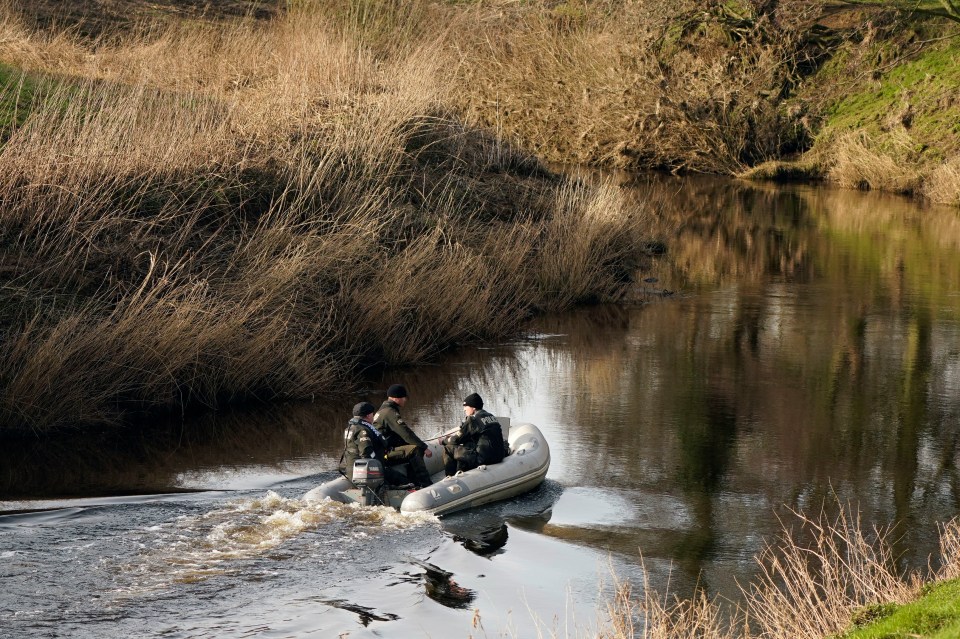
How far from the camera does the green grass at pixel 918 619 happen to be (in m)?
6.79

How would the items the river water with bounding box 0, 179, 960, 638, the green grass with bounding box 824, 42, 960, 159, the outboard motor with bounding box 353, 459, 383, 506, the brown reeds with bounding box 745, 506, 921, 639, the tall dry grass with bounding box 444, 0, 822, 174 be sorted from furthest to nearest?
the tall dry grass with bounding box 444, 0, 822, 174 < the green grass with bounding box 824, 42, 960, 159 < the outboard motor with bounding box 353, 459, 383, 506 < the river water with bounding box 0, 179, 960, 638 < the brown reeds with bounding box 745, 506, 921, 639

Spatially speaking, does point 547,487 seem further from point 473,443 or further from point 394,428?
point 394,428

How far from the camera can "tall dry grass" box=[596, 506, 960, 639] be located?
751 cm

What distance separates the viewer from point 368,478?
11.1 meters

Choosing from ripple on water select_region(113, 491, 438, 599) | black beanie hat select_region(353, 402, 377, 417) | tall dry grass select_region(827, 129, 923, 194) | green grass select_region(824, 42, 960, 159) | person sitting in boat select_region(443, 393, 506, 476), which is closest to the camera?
ripple on water select_region(113, 491, 438, 599)

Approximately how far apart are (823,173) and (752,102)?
342 centimetres

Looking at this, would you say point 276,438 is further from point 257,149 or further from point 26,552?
point 257,149

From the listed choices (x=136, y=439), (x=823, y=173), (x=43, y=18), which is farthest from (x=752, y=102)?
(x=136, y=439)

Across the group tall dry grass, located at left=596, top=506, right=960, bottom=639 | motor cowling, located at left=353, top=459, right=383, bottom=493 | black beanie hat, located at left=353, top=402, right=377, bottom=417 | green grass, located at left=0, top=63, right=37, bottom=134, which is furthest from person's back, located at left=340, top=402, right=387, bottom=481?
green grass, located at left=0, top=63, right=37, bottom=134

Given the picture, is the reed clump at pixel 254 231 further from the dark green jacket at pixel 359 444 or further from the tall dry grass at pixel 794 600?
the tall dry grass at pixel 794 600

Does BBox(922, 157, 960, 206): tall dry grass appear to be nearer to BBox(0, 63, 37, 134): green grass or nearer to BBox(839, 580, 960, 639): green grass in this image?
BBox(0, 63, 37, 134): green grass

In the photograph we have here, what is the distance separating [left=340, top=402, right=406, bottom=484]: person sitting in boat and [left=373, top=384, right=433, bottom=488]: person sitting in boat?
0.24m

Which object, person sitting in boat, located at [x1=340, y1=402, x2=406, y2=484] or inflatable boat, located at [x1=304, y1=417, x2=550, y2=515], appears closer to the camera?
inflatable boat, located at [x1=304, y1=417, x2=550, y2=515]

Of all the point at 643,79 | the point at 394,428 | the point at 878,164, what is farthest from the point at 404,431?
the point at 643,79
